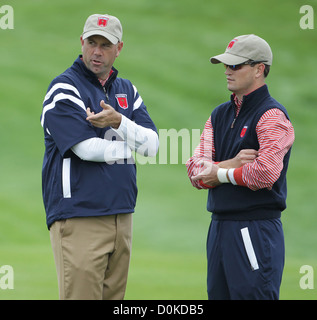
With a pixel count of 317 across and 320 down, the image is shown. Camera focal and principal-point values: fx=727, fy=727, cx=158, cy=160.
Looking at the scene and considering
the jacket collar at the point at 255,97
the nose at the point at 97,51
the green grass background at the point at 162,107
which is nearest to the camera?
the jacket collar at the point at 255,97

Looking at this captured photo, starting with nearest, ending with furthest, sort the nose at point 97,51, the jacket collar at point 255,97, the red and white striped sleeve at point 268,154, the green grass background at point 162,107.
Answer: the red and white striped sleeve at point 268,154, the jacket collar at point 255,97, the nose at point 97,51, the green grass background at point 162,107

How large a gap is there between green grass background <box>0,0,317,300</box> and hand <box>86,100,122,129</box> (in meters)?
3.65

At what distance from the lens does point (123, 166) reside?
4031 millimetres

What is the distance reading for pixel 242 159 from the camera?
12.8ft

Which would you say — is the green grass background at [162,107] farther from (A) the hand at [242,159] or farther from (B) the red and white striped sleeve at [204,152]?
(A) the hand at [242,159]

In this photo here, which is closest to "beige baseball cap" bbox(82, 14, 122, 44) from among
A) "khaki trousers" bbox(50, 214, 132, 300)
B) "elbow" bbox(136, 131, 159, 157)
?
"elbow" bbox(136, 131, 159, 157)

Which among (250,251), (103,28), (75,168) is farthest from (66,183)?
(250,251)

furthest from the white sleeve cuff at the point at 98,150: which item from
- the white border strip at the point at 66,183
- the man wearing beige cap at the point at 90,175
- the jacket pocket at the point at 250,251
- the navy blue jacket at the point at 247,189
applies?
the jacket pocket at the point at 250,251

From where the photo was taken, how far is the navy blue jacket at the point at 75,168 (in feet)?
12.8

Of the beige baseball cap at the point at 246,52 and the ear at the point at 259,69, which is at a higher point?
Answer: the beige baseball cap at the point at 246,52

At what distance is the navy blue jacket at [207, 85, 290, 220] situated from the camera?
154 inches

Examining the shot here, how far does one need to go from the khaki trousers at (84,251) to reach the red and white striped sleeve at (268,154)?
2.50ft

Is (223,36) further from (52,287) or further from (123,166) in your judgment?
(123,166)

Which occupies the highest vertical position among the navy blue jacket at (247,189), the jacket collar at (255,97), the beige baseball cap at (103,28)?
the beige baseball cap at (103,28)
